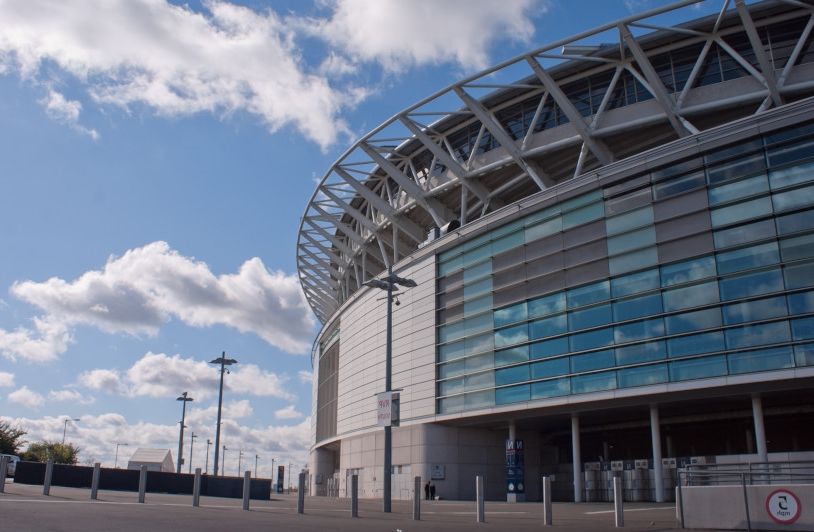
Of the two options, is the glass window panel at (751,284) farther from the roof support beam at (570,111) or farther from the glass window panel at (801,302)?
the roof support beam at (570,111)

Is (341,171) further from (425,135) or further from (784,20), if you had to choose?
(784,20)

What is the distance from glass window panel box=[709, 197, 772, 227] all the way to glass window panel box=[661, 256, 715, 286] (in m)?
1.59

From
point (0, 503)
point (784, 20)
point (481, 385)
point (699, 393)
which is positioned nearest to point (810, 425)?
point (699, 393)

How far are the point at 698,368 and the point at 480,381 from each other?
11627 mm

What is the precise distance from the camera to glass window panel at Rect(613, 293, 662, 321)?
3080 centimetres

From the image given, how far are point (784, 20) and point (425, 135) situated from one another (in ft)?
60.2

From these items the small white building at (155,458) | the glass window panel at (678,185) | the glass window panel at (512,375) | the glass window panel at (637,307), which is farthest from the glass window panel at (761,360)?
the small white building at (155,458)

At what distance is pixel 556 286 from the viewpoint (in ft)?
114

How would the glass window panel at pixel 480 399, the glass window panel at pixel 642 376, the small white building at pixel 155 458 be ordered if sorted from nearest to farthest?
the glass window panel at pixel 642 376 → the glass window panel at pixel 480 399 → the small white building at pixel 155 458

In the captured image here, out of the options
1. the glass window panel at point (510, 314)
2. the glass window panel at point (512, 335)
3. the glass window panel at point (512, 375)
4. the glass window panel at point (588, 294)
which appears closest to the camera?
the glass window panel at point (588, 294)

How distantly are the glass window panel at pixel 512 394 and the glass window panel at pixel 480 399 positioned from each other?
0.39 m

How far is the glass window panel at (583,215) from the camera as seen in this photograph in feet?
110

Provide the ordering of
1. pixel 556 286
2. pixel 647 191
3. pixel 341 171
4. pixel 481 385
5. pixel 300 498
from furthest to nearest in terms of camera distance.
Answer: pixel 341 171 < pixel 481 385 < pixel 556 286 < pixel 647 191 < pixel 300 498

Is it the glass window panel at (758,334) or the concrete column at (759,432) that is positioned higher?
the glass window panel at (758,334)
